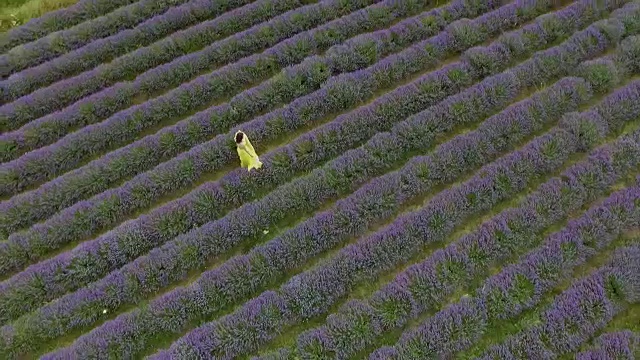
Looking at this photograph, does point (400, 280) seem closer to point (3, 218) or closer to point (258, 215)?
point (258, 215)

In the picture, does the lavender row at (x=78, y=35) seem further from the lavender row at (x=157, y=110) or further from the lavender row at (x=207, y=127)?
the lavender row at (x=207, y=127)

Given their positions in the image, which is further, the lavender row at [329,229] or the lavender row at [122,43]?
the lavender row at [122,43]

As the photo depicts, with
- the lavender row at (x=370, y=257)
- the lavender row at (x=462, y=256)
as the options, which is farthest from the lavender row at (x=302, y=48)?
the lavender row at (x=370, y=257)

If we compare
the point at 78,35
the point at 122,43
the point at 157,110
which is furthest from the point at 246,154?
the point at 78,35

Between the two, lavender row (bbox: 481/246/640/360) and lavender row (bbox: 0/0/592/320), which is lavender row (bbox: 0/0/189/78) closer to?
lavender row (bbox: 0/0/592/320)

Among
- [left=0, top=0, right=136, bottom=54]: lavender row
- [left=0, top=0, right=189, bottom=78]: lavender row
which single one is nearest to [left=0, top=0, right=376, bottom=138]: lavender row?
[left=0, top=0, right=189, bottom=78]: lavender row

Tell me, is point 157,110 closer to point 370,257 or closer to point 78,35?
point 78,35

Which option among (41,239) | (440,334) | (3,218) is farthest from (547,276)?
(3,218)
